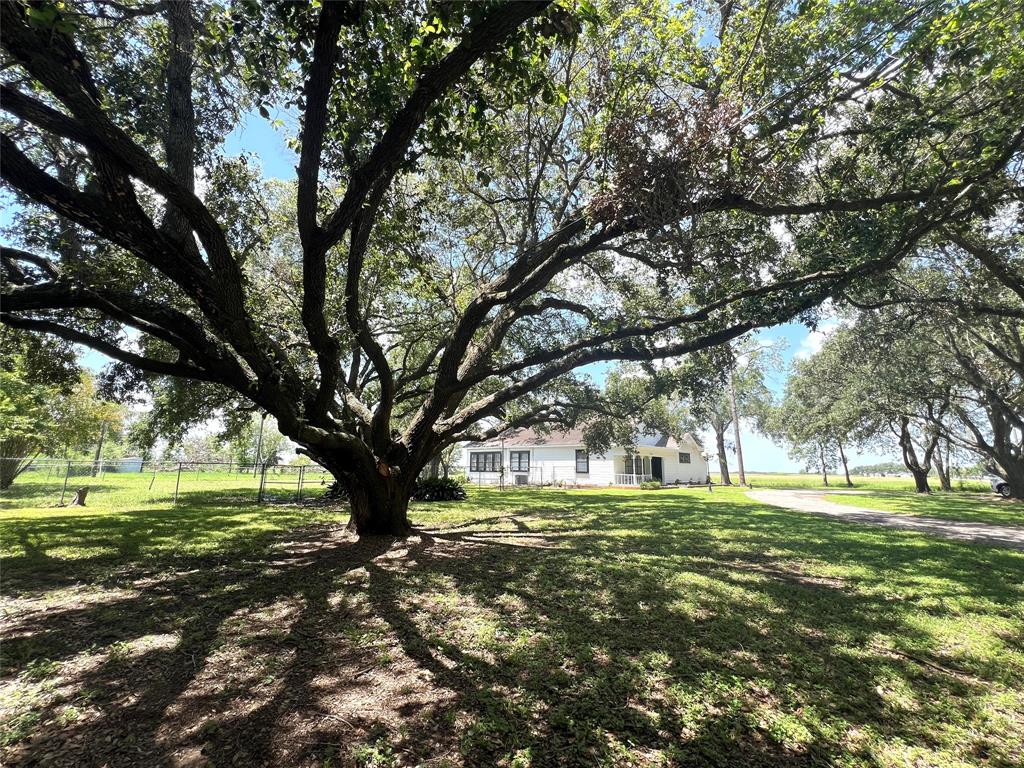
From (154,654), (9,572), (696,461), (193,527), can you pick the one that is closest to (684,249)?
(154,654)

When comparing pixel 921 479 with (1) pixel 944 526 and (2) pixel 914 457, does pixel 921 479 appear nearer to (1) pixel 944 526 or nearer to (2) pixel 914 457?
(2) pixel 914 457

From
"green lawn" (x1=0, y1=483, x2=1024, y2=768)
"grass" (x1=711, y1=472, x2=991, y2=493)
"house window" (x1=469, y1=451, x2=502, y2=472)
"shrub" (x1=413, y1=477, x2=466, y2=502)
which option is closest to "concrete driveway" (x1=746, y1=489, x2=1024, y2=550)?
"green lawn" (x1=0, y1=483, x2=1024, y2=768)

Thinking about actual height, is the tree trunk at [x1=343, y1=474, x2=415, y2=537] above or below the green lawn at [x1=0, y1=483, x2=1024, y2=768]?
above

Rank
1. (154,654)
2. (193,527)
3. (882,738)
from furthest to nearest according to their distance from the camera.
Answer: (193,527)
(154,654)
(882,738)

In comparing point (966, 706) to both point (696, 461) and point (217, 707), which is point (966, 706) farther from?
point (696, 461)

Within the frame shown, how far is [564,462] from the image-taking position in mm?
31172

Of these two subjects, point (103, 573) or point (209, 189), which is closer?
point (103, 573)

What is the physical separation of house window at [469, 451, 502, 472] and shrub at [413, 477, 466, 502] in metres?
17.1

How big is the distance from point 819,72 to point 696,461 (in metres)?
39.6

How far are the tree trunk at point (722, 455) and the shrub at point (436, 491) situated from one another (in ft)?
82.4

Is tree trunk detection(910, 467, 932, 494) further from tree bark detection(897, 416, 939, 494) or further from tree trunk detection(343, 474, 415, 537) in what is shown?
tree trunk detection(343, 474, 415, 537)

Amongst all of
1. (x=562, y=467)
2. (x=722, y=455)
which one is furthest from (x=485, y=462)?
(x=722, y=455)

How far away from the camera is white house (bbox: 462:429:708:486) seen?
30297mm

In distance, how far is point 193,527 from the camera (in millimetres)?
9445
